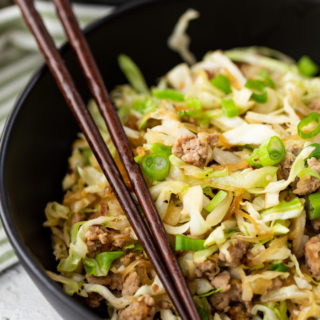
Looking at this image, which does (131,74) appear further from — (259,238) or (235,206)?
(259,238)

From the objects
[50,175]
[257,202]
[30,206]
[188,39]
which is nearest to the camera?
[257,202]

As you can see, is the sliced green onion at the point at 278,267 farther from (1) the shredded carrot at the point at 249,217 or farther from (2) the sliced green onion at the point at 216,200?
A: (2) the sliced green onion at the point at 216,200

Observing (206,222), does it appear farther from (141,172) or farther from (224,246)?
(141,172)

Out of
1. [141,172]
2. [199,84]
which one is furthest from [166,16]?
[141,172]

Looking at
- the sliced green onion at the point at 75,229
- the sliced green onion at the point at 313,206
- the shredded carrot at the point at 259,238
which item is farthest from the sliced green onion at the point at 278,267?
the sliced green onion at the point at 75,229

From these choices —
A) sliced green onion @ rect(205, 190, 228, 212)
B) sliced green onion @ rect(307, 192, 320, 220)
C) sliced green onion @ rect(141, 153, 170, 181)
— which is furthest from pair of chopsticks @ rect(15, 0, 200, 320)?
sliced green onion @ rect(307, 192, 320, 220)

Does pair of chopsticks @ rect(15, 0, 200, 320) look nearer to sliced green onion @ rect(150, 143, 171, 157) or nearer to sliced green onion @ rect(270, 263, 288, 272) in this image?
sliced green onion @ rect(150, 143, 171, 157)
